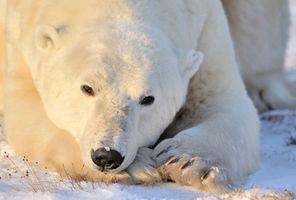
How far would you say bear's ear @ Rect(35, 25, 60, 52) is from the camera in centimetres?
509

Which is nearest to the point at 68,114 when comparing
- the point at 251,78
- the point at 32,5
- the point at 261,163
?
the point at 32,5

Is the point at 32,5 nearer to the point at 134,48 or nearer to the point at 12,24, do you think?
the point at 12,24

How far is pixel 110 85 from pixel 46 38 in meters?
0.63

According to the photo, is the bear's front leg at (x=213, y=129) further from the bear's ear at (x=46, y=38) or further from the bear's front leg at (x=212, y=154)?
the bear's ear at (x=46, y=38)

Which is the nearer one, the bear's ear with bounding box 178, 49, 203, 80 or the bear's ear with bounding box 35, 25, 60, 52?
the bear's ear with bounding box 35, 25, 60, 52

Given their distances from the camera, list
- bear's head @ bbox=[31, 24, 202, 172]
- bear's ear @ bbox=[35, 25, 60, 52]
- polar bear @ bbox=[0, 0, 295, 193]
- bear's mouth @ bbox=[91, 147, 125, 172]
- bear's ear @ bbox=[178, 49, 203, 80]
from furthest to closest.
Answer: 1. bear's ear @ bbox=[178, 49, 203, 80]
2. bear's ear @ bbox=[35, 25, 60, 52]
3. polar bear @ bbox=[0, 0, 295, 193]
4. bear's head @ bbox=[31, 24, 202, 172]
5. bear's mouth @ bbox=[91, 147, 125, 172]

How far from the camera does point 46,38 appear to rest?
5.14m

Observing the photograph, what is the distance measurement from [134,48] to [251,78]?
3.61m

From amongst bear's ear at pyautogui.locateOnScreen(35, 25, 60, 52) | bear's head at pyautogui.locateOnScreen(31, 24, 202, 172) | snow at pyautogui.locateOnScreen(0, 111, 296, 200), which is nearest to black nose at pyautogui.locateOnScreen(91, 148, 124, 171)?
bear's head at pyautogui.locateOnScreen(31, 24, 202, 172)

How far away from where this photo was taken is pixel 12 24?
230 inches

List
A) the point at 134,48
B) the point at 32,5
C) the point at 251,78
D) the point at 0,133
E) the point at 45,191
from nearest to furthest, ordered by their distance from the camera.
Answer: the point at 45,191 < the point at 134,48 < the point at 32,5 < the point at 0,133 < the point at 251,78

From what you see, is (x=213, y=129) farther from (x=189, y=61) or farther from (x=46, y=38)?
(x=46, y=38)

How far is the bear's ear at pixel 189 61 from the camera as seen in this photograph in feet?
17.2

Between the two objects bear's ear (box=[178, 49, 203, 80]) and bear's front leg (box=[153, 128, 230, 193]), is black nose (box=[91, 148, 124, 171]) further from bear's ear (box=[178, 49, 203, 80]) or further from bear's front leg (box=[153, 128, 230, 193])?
bear's ear (box=[178, 49, 203, 80])
